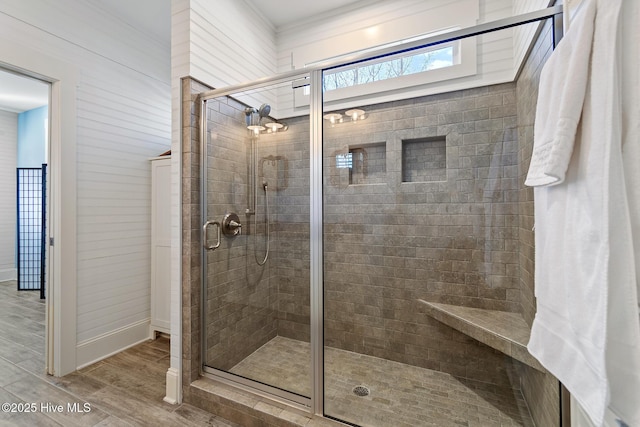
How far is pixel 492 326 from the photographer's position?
5.49 feet

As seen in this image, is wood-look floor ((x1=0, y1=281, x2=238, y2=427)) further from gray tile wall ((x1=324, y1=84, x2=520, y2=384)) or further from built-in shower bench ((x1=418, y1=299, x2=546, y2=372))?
built-in shower bench ((x1=418, y1=299, x2=546, y2=372))

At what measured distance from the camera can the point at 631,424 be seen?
65cm

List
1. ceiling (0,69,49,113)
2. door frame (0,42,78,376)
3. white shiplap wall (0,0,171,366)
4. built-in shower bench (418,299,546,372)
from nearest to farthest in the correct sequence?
1. built-in shower bench (418,299,546,372)
2. door frame (0,42,78,376)
3. white shiplap wall (0,0,171,366)
4. ceiling (0,69,49,113)

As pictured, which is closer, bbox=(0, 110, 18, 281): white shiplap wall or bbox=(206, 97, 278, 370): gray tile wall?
bbox=(206, 97, 278, 370): gray tile wall

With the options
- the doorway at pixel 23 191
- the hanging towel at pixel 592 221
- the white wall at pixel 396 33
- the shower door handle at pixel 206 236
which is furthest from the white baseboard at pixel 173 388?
the doorway at pixel 23 191

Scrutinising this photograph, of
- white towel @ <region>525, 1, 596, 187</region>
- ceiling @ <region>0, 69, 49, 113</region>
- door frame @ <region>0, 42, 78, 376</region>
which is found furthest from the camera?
ceiling @ <region>0, 69, 49, 113</region>

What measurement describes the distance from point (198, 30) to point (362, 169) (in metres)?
1.49

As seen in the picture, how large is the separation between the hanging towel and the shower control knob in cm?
175

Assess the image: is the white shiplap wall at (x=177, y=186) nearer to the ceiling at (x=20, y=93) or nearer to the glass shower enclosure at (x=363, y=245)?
the glass shower enclosure at (x=363, y=245)

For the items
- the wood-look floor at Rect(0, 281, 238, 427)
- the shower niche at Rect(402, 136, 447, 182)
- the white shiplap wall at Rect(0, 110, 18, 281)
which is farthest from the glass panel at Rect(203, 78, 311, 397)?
the white shiplap wall at Rect(0, 110, 18, 281)

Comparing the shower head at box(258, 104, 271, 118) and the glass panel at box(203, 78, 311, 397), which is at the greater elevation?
the shower head at box(258, 104, 271, 118)

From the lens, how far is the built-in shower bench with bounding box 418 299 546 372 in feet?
4.85

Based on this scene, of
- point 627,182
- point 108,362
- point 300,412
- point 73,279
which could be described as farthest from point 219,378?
point 627,182

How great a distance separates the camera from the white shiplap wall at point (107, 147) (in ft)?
7.33
